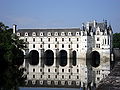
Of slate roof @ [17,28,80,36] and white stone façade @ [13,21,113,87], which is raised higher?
slate roof @ [17,28,80,36]

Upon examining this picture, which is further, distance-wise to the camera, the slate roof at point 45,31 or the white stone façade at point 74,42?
the slate roof at point 45,31

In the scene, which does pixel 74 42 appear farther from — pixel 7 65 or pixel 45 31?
pixel 7 65

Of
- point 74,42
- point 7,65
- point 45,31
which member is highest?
point 45,31

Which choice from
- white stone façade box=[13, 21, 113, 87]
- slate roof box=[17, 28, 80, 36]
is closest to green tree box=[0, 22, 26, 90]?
white stone façade box=[13, 21, 113, 87]

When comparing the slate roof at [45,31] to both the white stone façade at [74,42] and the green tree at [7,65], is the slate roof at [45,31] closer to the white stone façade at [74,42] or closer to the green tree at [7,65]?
the white stone façade at [74,42]

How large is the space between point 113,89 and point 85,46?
52146 mm

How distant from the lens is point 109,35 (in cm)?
6072

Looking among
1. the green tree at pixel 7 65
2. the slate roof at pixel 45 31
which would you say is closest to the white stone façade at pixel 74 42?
the slate roof at pixel 45 31

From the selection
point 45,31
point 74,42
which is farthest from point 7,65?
point 45,31

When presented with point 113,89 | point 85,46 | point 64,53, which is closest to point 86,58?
point 85,46

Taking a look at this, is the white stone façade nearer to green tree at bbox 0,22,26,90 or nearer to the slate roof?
the slate roof

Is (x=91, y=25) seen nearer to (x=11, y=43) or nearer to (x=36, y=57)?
(x=36, y=57)

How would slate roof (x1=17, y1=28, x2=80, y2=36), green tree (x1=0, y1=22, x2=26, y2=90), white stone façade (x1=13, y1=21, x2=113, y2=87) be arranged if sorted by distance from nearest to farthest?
green tree (x1=0, y1=22, x2=26, y2=90)
white stone façade (x1=13, y1=21, x2=113, y2=87)
slate roof (x1=17, y1=28, x2=80, y2=36)

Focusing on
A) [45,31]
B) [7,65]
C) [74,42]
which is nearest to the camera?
[7,65]
